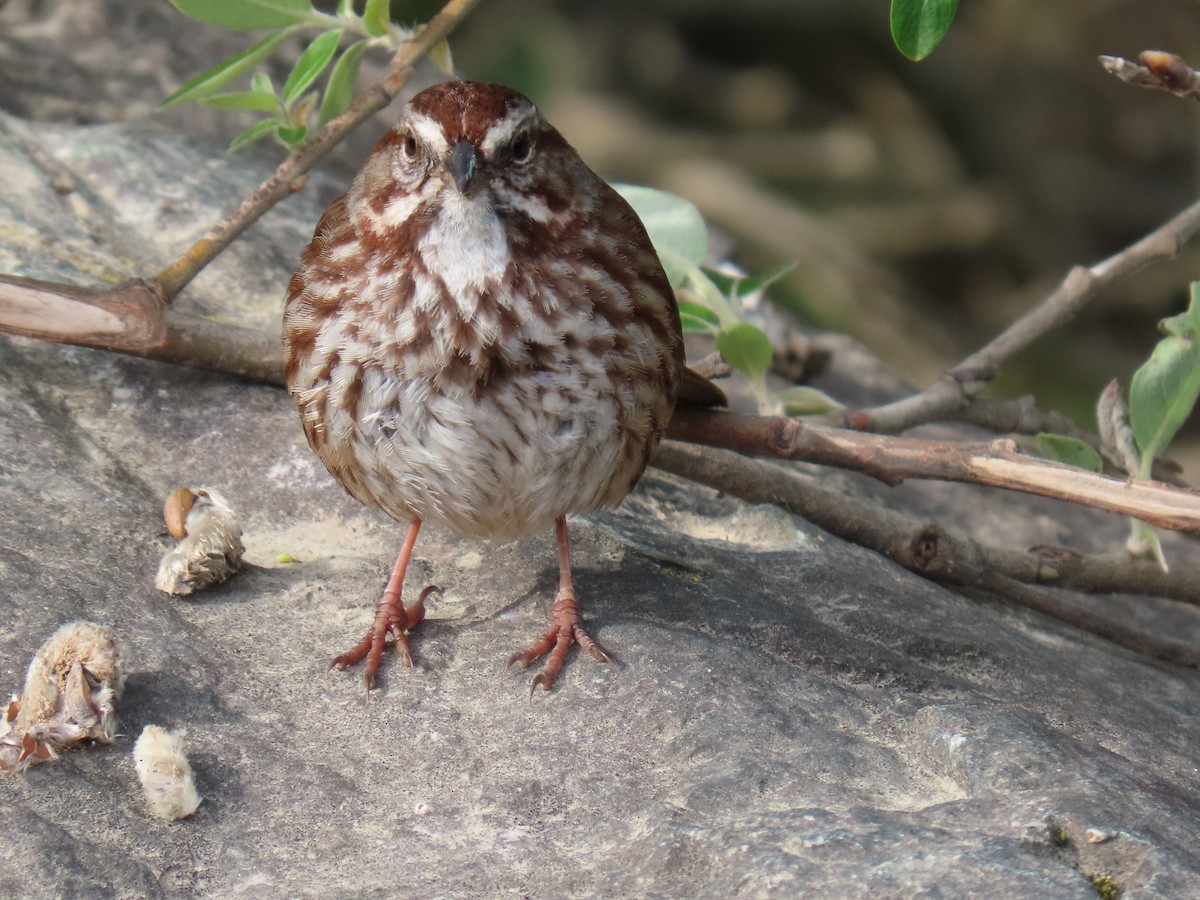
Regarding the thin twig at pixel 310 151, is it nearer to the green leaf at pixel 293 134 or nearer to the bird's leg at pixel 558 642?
the green leaf at pixel 293 134

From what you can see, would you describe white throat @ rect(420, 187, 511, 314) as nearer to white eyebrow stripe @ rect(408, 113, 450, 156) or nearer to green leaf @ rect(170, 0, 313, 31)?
white eyebrow stripe @ rect(408, 113, 450, 156)

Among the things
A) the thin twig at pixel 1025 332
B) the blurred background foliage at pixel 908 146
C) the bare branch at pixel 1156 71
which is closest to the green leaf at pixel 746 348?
the thin twig at pixel 1025 332

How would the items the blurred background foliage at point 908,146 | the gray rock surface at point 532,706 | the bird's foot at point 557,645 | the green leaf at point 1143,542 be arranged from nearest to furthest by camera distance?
1. the gray rock surface at point 532,706
2. the bird's foot at point 557,645
3. the green leaf at point 1143,542
4. the blurred background foliage at point 908,146

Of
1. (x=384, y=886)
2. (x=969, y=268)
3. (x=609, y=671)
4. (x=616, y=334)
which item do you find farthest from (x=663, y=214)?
(x=969, y=268)

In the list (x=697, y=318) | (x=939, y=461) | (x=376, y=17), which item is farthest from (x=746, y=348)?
(x=376, y=17)

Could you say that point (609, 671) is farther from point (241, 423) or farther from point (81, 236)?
point (81, 236)

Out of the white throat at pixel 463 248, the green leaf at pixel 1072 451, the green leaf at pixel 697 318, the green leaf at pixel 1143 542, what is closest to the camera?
the white throat at pixel 463 248

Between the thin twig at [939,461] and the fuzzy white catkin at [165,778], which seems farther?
the thin twig at [939,461]

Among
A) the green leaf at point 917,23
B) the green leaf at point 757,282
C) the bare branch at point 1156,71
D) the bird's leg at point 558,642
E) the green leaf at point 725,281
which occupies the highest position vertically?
the bare branch at point 1156,71

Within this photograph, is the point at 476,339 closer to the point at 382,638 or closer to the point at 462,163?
the point at 462,163
